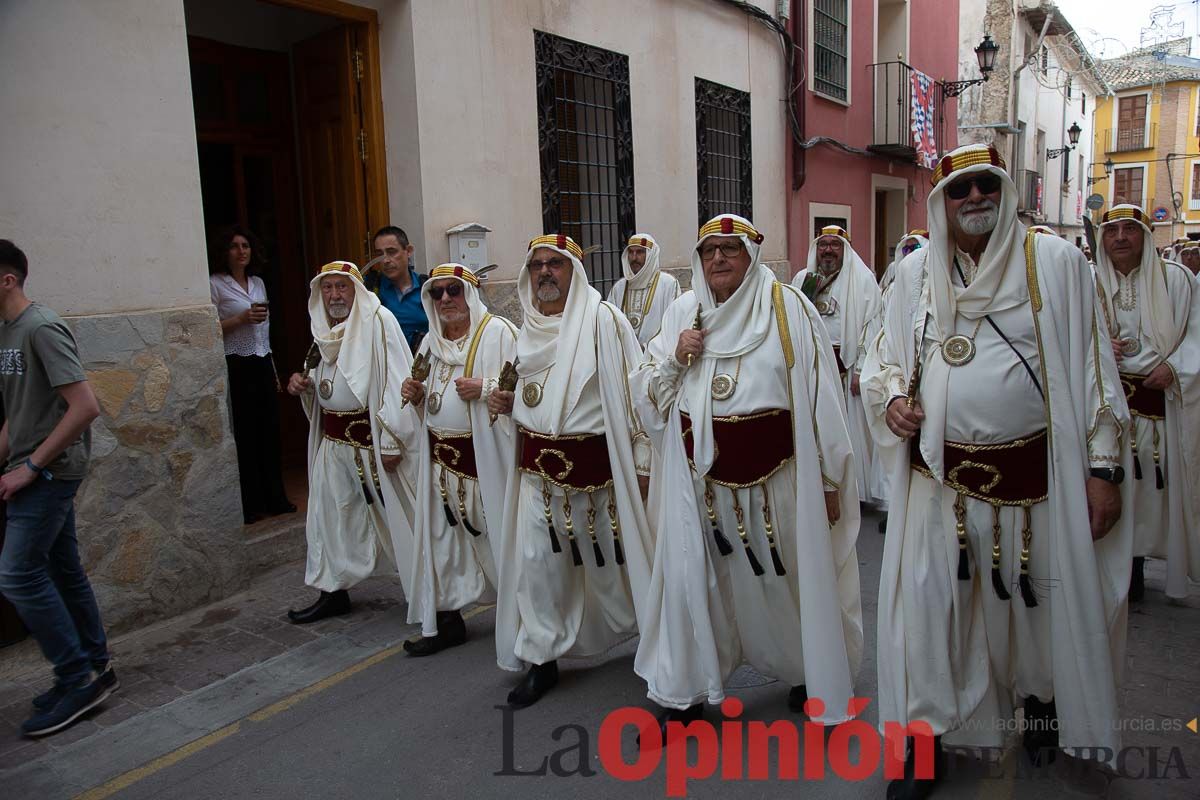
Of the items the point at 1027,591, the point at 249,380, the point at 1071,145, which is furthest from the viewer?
the point at 1071,145

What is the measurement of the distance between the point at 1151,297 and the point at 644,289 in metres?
4.39

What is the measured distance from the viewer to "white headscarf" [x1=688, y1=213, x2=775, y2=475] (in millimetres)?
3459

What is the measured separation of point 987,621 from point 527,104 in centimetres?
638

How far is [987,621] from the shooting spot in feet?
9.84

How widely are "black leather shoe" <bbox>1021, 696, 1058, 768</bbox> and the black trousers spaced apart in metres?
5.07

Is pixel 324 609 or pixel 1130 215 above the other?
pixel 1130 215

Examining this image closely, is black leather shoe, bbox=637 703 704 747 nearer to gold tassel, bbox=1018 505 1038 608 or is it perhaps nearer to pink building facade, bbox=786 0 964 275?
gold tassel, bbox=1018 505 1038 608

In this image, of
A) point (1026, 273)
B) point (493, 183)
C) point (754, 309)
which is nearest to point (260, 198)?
point (493, 183)

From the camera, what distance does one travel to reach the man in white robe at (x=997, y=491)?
2818 mm

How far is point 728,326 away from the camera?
3514mm

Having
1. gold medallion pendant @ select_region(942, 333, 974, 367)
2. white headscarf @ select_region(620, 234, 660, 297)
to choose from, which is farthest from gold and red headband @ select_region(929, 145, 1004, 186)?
white headscarf @ select_region(620, 234, 660, 297)

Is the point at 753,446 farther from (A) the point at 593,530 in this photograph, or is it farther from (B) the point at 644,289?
(B) the point at 644,289

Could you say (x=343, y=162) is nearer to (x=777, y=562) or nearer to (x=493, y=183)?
(x=493, y=183)

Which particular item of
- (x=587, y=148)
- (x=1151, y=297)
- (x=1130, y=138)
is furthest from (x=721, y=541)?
(x=1130, y=138)
